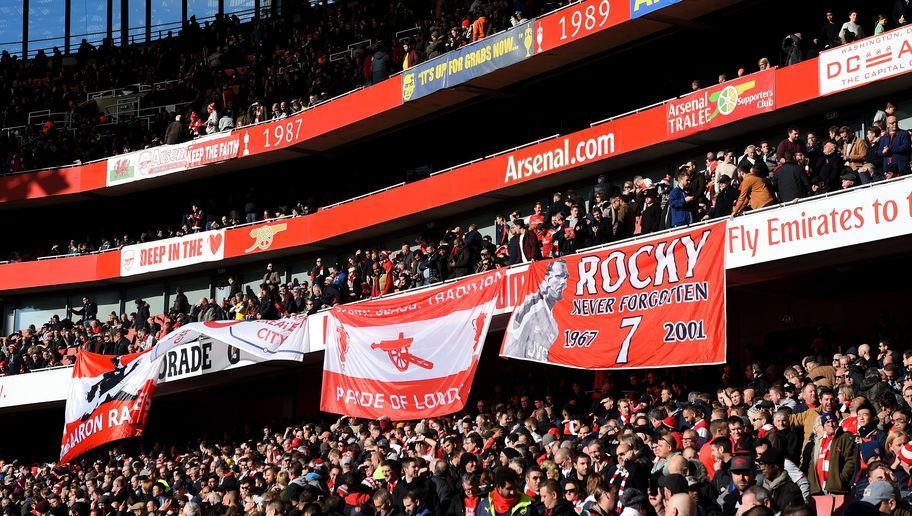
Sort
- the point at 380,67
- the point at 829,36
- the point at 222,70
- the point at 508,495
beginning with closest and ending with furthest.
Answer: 1. the point at 508,495
2. the point at 829,36
3. the point at 380,67
4. the point at 222,70

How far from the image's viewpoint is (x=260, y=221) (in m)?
32.3

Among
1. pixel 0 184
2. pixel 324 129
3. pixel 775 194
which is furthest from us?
pixel 0 184

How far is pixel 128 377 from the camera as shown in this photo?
24688 millimetres

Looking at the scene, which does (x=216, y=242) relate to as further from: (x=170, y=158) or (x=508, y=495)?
(x=508, y=495)

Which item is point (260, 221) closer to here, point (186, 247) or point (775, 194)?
point (186, 247)

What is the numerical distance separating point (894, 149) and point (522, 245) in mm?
6403

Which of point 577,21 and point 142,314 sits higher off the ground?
point 577,21

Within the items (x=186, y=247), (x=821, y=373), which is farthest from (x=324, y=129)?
(x=821, y=373)

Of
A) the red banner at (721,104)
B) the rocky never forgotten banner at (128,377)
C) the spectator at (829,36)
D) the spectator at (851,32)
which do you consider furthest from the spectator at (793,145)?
the rocky never forgotten banner at (128,377)

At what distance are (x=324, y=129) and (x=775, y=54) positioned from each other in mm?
11337

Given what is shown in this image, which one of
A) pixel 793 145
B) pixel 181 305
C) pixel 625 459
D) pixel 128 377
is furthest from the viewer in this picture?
pixel 181 305

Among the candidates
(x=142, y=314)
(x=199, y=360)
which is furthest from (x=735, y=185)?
(x=142, y=314)

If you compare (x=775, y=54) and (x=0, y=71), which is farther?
(x=0, y=71)

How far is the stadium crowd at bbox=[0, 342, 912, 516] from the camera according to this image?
32.0 feet
